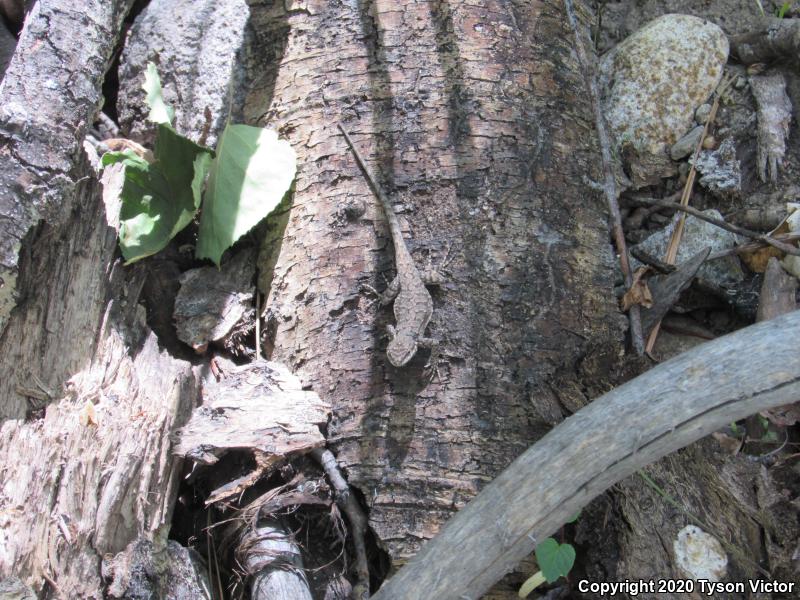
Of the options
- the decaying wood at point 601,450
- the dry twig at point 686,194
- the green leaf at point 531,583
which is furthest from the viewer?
the dry twig at point 686,194

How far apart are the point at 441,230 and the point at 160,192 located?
112cm

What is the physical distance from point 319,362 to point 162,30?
1714 millimetres

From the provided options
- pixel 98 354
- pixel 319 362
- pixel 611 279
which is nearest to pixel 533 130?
pixel 611 279

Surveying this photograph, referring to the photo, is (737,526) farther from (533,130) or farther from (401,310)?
(533,130)

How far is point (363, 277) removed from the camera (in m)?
2.68

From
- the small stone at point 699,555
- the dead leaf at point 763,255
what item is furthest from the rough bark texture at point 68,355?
the dead leaf at point 763,255

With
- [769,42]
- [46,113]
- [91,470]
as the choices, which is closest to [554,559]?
[91,470]

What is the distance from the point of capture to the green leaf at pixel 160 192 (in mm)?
2752

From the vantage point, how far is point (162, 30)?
322 centimetres

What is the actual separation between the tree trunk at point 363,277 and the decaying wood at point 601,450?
425 mm

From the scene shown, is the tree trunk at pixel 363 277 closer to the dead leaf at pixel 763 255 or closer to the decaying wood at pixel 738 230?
the decaying wood at pixel 738 230

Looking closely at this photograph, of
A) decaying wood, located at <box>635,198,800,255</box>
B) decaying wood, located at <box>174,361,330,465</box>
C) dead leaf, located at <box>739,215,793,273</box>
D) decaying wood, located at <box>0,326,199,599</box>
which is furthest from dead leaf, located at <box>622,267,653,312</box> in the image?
decaying wood, located at <box>0,326,199,599</box>

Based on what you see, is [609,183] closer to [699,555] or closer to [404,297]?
[404,297]

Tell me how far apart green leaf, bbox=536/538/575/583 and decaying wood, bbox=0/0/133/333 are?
1821mm
